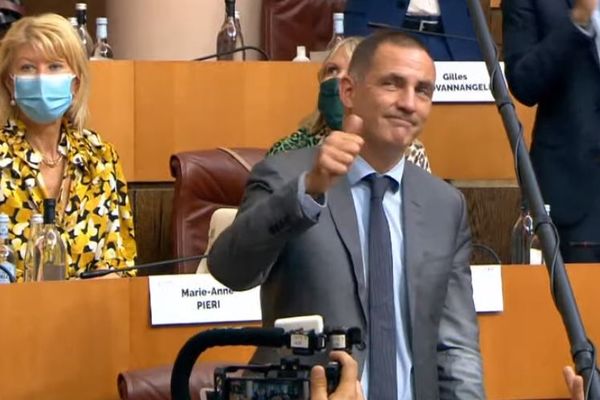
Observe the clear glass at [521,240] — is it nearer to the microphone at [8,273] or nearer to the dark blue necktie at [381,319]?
the microphone at [8,273]

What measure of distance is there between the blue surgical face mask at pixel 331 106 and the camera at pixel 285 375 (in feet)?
7.95

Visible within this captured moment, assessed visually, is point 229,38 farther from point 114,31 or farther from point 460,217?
point 460,217

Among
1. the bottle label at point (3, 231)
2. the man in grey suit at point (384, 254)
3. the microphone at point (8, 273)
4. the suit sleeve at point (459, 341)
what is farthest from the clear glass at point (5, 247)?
the suit sleeve at point (459, 341)

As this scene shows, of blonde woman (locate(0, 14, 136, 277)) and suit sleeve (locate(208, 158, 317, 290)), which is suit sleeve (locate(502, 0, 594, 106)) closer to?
blonde woman (locate(0, 14, 136, 277))

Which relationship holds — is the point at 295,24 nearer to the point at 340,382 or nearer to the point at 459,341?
the point at 459,341

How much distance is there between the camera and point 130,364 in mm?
4273

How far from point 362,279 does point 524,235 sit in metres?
2.02

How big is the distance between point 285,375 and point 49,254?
2.25 m

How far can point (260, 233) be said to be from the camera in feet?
10.2

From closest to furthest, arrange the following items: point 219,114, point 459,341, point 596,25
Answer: point 459,341
point 596,25
point 219,114

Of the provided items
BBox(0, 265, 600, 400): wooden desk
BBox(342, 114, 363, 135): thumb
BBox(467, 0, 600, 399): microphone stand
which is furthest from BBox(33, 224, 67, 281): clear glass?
BBox(342, 114, 363, 135): thumb

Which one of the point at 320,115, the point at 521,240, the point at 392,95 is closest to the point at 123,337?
the point at 320,115

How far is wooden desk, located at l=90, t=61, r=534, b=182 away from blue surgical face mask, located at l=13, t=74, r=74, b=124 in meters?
0.71

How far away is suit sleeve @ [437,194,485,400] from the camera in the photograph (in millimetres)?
3408
